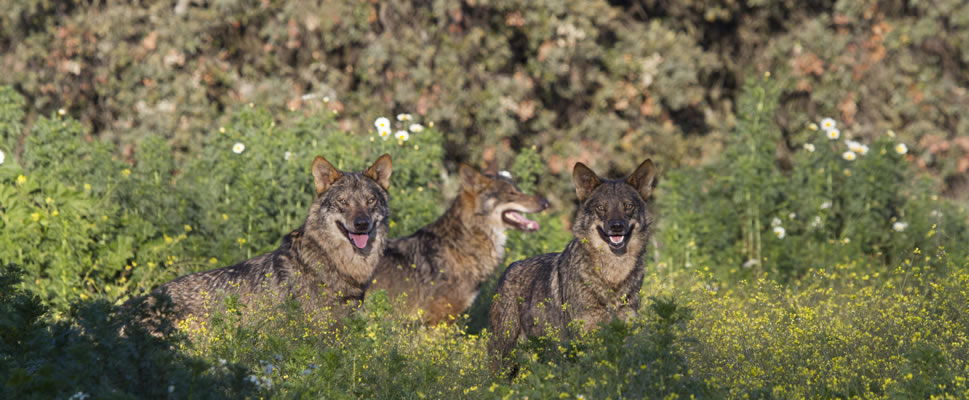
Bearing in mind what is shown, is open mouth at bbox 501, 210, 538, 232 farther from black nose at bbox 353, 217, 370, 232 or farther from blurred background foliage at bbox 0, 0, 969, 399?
black nose at bbox 353, 217, 370, 232

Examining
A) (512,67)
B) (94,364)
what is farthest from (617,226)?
(512,67)

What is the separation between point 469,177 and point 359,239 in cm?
226

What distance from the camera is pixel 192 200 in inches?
419

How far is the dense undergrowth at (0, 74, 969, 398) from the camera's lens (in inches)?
199

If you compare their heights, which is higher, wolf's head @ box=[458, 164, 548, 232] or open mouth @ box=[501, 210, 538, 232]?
wolf's head @ box=[458, 164, 548, 232]

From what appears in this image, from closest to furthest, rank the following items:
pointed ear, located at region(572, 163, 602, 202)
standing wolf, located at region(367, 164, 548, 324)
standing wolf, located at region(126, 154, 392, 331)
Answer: pointed ear, located at region(572, 163, 602, 202) < standing wolf, located at region(126, 154, 392, 331) < standing wolf, located at region(367, 164, 548, 324)

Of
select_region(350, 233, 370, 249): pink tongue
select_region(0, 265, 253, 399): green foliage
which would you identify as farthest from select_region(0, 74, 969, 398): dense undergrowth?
select_region(350, 233, 370, 249): pink tongue

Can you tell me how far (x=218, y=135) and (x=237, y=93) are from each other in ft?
14.5

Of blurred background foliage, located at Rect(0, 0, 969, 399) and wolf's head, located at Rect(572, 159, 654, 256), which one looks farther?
wolf's head, located at Rect(572, 159, 654, 256)

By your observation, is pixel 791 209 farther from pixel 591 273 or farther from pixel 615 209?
pixel 591 273

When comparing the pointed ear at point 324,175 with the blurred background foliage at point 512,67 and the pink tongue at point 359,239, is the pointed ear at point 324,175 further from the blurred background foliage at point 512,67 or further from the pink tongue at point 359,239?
the blurred background foliage at point 512,67

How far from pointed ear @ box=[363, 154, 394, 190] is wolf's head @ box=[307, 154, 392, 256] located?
0.02 meters

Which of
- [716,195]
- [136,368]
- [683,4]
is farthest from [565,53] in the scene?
[136,368]

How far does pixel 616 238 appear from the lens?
Result: 660cm
